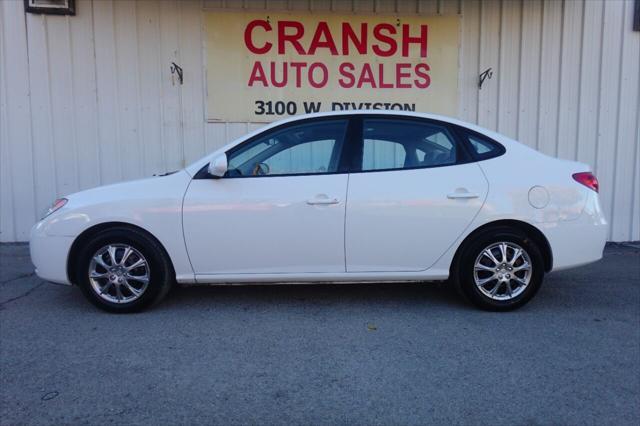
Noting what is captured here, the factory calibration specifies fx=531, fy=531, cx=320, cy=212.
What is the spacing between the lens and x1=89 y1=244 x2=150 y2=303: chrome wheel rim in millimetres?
4293

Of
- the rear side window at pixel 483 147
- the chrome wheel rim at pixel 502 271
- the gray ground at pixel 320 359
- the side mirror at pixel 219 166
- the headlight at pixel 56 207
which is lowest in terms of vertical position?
the gray ground at pixel 320 359

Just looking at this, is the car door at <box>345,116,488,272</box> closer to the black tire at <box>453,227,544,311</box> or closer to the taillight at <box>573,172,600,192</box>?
the black tire at <box>453,227,544,311</box>

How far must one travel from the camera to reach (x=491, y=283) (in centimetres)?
444

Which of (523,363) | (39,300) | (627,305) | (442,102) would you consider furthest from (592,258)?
(39,300)

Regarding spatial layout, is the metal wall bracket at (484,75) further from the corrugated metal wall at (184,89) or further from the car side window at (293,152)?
the car side window at (293,152)

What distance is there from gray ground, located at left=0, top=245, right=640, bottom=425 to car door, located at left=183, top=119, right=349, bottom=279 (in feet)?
1.57

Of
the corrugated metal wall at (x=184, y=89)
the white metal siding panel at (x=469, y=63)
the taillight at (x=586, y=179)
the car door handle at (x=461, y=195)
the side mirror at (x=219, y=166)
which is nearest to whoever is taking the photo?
the side mirror at (x=219, y=166)

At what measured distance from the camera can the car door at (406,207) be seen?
429cm

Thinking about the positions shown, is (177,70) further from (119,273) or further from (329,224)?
(329,224)

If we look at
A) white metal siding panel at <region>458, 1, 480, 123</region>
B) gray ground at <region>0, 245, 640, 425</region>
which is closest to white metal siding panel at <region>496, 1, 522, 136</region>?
white metal siding panel at <region>458, 1, 480, 123</region>

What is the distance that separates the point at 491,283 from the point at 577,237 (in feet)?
2.63

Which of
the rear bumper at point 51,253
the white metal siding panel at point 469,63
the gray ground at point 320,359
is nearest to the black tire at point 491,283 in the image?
the gray ground at point 320,359

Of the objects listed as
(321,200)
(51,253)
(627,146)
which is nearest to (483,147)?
(321,200)

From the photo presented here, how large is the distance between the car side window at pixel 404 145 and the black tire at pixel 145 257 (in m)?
1.82
